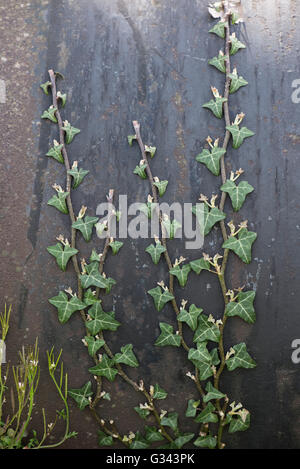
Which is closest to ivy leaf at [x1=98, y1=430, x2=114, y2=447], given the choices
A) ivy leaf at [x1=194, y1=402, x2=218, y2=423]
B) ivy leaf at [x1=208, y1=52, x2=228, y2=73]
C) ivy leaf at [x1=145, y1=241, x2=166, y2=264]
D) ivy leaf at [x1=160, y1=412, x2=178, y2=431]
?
ivy leaf at [x1=160, y1=412, x2=178, y2=431]

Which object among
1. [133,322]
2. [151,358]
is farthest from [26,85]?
[151,358]

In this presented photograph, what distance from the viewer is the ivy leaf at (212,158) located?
1443mm

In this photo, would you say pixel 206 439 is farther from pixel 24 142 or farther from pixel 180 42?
pixel 180 42

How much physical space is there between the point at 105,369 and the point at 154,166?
0.59 m

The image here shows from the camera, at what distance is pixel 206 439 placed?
1.46 m

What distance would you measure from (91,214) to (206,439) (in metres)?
0.72

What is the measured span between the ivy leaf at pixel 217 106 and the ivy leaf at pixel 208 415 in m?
0.82

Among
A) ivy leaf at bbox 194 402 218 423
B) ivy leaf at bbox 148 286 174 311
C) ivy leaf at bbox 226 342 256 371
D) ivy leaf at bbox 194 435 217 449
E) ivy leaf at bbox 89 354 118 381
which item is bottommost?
ivy leaf at bbox 194 435 217 449

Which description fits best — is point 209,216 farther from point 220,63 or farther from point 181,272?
point 220,63

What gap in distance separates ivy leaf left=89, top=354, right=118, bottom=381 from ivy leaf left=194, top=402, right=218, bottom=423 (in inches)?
10.5

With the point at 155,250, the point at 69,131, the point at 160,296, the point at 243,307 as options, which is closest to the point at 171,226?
the point at 155,250

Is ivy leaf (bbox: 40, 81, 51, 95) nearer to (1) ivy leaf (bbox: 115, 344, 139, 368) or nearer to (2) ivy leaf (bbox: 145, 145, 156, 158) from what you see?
(2) ivy leaf (bbox: 145, 145, 156, 158)

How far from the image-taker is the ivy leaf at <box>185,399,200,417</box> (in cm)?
144

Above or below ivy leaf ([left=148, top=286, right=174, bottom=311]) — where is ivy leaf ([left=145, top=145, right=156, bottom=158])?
above
